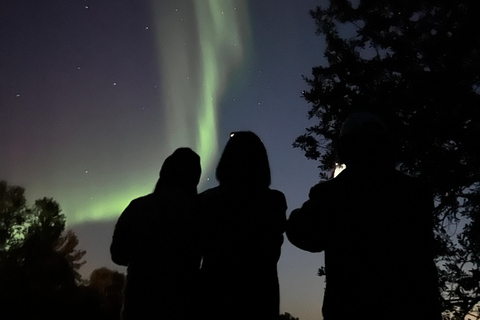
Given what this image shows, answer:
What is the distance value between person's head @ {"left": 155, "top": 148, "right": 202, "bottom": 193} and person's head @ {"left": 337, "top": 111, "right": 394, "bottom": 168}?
130cm

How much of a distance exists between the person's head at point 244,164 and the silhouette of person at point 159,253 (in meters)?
0.37

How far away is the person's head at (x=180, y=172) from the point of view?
302 centimetres

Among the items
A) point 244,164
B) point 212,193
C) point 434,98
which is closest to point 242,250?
point 212,193

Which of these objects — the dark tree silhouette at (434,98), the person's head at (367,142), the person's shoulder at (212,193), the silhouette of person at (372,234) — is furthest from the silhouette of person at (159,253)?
the dark tree silhouette at (434,98)

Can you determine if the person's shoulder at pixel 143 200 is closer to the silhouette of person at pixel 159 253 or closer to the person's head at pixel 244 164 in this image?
the silhouette of person at pixel 159 253

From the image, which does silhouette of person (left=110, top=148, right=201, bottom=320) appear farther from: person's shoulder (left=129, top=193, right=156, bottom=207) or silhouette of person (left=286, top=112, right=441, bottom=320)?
silhouette of person (left=286, top=112, right=441, bottom=320)

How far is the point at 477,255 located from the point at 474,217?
708 mm

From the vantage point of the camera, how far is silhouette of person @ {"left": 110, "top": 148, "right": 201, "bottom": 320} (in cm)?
265

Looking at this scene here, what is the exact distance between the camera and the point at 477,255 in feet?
23.3

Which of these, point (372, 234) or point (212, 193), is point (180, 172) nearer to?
point (212, 193)

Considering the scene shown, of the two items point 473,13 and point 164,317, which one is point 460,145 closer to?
point 473,13

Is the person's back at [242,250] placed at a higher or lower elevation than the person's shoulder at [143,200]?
lower

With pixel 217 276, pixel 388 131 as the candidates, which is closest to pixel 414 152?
pixel 388 131

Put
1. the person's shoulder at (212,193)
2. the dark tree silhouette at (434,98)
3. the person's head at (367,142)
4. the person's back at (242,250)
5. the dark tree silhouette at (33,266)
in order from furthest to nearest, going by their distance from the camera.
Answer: the dark tree silhouette at (33,266), the dark tree silhouette at (434,98), the person's shoulder at (212,193), the person's back at (242,250), the person's head at (367,142)
